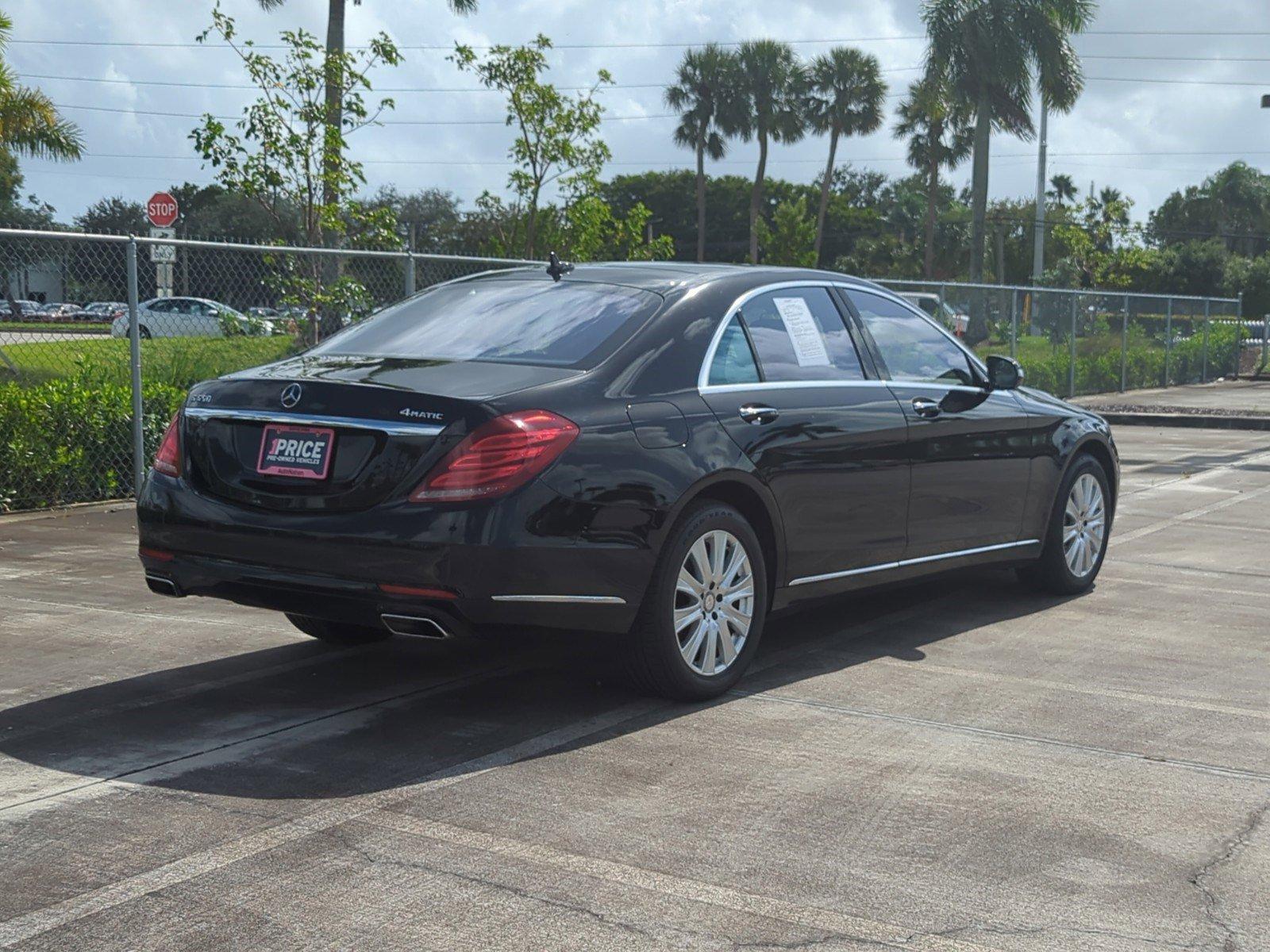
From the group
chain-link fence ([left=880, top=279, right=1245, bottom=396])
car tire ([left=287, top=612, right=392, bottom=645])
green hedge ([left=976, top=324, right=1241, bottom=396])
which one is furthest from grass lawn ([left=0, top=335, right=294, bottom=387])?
green hedge ([left=976, top=324, right=1241, bottom=396])

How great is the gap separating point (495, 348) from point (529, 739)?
1389 mm

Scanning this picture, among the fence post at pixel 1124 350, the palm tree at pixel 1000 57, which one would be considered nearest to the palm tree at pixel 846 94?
the palm tree at pixel 1000 57

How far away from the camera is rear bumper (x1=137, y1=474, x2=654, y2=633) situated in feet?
16.1

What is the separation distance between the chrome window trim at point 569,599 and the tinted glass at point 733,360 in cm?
95

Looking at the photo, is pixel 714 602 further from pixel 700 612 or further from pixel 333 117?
pixel 333 117

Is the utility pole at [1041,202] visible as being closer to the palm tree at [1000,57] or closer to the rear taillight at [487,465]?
the palm tree at [1000,57]

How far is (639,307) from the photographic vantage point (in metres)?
5.78

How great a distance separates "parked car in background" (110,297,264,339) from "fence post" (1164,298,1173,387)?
67.5 feet

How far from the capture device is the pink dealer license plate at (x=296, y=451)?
512cm

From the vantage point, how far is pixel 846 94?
66.6 meters

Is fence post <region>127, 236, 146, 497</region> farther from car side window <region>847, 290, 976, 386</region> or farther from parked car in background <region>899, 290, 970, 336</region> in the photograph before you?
parked car in background <region>899, 290, 970, 336</region>

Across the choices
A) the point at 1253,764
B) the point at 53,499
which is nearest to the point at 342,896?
the point at 1253,764

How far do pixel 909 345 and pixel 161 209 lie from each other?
1672 centimetres

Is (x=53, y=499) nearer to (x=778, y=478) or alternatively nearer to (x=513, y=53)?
(x=778, y=478)
